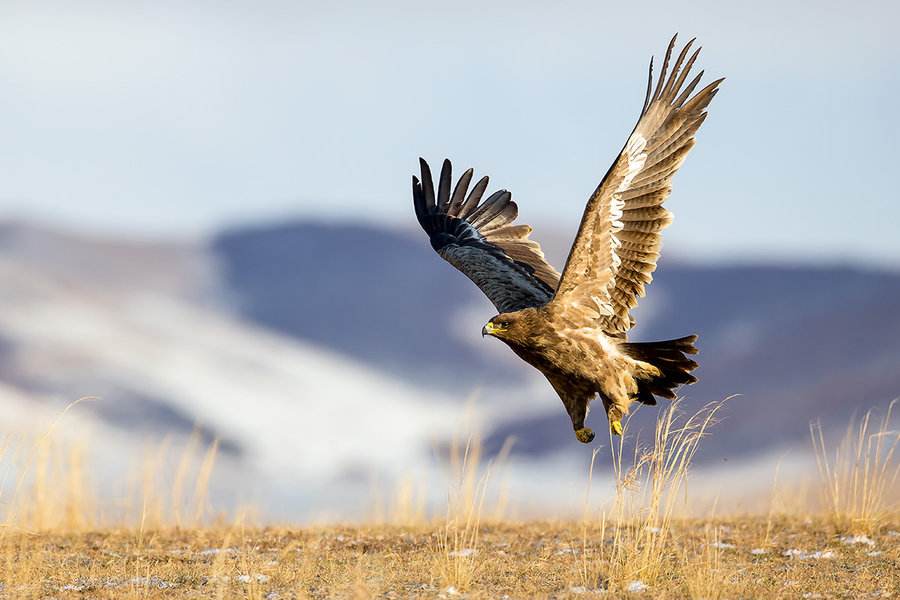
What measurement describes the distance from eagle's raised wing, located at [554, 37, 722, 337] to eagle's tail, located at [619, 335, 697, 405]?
0.23 m

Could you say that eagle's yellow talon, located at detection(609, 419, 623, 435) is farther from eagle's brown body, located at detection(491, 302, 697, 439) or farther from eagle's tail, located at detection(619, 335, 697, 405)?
eagle's tail, located at detection(619, 335, 697, 405)

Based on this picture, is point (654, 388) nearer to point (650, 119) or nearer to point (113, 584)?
point (650, 119)

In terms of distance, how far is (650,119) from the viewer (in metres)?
10.4

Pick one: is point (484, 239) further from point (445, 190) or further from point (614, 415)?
point (614, 415)

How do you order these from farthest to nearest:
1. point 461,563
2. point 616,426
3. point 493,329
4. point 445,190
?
point 445,190, point 616,426, point 493,329, point 461,563

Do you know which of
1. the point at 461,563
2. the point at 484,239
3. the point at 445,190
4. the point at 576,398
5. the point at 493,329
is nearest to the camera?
the point at 461,563

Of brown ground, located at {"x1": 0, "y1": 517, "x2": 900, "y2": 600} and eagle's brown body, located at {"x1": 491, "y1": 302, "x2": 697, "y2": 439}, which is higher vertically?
eagle's brown body, located at {"x1": 491, "y1": 302, "x2": 697, "y2": 439}

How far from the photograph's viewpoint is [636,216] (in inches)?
403

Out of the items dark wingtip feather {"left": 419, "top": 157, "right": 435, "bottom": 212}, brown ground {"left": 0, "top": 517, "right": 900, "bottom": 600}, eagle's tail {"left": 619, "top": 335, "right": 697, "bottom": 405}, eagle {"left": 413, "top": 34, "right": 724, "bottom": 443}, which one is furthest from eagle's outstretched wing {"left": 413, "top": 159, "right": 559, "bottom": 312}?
brown ground {"left": 0, "top": 517, "right": 900, "bottom": 600}

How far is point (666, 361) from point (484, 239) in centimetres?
372

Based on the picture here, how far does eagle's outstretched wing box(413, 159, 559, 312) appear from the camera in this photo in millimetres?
11742

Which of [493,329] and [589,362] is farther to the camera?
[589,362]

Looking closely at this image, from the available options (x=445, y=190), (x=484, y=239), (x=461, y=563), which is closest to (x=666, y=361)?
(x=461, y=563)

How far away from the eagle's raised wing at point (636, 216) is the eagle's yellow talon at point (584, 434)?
2.97ft
